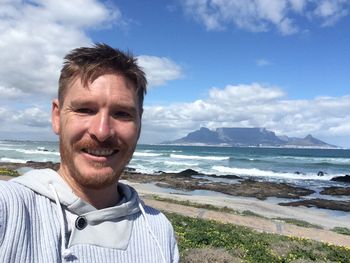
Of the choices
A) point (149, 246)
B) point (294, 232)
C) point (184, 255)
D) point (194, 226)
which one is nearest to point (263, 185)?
point (294, 232)

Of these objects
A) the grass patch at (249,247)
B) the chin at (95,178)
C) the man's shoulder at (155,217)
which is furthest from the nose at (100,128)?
the grass patch at (249,247)

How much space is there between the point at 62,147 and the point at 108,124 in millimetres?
248

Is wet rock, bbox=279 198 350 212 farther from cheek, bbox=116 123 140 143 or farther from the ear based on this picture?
the ear

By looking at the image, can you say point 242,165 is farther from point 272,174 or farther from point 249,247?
point 249,247

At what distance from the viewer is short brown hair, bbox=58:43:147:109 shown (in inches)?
73.0

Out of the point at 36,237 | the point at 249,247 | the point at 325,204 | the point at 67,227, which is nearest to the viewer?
the point at 36,237

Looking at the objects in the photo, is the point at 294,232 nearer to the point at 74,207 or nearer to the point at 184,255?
the point at 184,255

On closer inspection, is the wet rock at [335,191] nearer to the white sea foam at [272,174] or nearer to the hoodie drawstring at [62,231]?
the white sea foam at [272,174]

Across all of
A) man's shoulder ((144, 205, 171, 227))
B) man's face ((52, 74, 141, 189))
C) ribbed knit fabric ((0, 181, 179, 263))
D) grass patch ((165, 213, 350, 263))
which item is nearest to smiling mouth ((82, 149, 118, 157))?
man's face ((52, 74, 141, 189))

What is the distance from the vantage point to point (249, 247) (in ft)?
28.5

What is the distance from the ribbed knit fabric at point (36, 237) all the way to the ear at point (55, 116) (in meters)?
0.38

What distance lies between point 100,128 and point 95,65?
30 cm

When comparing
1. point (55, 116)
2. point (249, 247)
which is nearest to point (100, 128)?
point (55, 116)

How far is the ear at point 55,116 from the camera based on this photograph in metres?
1.93
